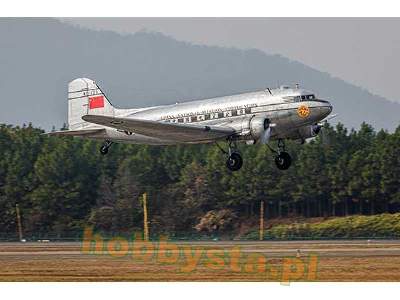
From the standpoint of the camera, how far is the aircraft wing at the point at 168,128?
1991 inches

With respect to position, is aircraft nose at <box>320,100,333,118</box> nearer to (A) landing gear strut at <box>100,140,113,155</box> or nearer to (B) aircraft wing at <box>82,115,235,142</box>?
(B) aircraft wing at <box>82,115,235,142</box>

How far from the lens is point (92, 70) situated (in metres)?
167

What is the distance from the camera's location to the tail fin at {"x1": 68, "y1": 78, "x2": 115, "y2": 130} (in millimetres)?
59219

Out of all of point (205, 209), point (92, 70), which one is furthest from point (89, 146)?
point (92, 70)

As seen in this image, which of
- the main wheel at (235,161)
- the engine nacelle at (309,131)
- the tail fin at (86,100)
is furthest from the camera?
the tail fin at (86,100)

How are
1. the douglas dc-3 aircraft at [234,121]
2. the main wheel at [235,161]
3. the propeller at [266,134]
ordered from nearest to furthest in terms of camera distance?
the propeller at [266,134] → the douglas dc-3 aircraft at [234,121] → the main wheel at [235,161]

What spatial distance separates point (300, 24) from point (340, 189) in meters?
60.6

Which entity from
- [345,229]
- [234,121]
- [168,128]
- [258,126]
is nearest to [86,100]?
[168,128]

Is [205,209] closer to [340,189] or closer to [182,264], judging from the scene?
[340,189]

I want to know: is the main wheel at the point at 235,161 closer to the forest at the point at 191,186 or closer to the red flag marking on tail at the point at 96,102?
the red flag marking on tail at the point at 96,102

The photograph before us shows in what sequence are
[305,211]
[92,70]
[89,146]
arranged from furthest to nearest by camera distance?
[92,70] → [89,146] → [305,211]

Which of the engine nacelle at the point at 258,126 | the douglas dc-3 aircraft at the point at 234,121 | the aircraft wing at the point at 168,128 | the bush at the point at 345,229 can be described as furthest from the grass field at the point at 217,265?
the bush at the point at 345,229

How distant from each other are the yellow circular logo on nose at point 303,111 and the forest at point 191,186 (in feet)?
123

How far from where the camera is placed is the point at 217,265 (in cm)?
4684
